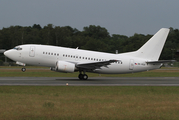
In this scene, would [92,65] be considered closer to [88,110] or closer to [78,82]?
[78,82]

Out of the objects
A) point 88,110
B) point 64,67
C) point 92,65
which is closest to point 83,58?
point 92,65

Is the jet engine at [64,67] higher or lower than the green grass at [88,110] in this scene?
higher

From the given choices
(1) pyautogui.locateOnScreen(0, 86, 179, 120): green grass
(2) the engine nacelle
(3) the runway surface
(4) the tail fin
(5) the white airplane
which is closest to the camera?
(1) pyautogui.locateOnScreen(0, 86, 179, 120): green grass

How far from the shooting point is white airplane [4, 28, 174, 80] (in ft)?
95.2

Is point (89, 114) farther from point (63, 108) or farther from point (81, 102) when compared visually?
point (81, 102)

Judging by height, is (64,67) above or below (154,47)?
below

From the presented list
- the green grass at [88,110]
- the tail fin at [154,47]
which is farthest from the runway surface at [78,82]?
the green grass at [88,110]

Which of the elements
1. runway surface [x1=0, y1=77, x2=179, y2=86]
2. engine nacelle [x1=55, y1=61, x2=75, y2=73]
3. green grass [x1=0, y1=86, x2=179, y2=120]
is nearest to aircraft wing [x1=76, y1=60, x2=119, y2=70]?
engine nacelle [x1=55, y1=61, x2=75, y2=73]

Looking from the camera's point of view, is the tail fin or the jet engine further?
the tail fin

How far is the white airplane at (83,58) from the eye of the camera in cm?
2903

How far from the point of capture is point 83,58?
30.3m

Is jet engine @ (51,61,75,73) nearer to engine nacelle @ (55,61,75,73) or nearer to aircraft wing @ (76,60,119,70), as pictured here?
engine nacelle @ (55,61,75,73)

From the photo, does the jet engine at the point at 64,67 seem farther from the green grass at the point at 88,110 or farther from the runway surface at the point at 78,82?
the green grass at the point at 88,110

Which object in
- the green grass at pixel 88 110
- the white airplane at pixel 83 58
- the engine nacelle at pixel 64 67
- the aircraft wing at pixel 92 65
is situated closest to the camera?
the green grass at pixel 88 110
